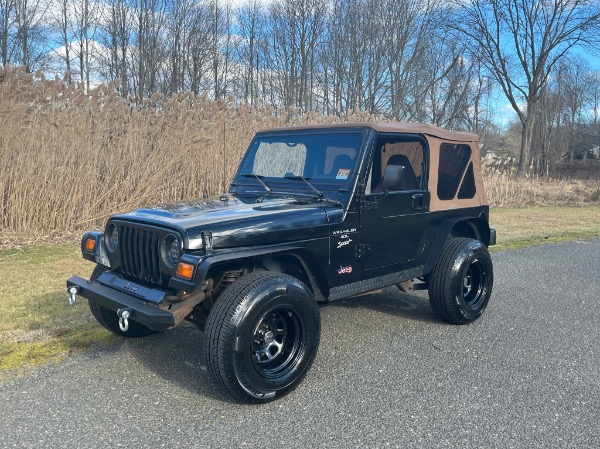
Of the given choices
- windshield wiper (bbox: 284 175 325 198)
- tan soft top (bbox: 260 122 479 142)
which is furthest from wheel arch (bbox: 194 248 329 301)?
tan soft top (bbox: 260 122 479 142)

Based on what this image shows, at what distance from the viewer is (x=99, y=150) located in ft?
28.0

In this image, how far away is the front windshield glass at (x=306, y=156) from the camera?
414cm

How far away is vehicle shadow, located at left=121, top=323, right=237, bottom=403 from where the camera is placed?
3.47 metres

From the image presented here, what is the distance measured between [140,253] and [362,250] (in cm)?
166

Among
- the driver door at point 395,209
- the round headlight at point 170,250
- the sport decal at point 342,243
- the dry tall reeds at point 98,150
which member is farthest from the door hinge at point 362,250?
the dry tall reeds at point 98,150

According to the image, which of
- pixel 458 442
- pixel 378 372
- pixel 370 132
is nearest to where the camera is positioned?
pixel 458 442

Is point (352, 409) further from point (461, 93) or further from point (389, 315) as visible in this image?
point (461, 93)

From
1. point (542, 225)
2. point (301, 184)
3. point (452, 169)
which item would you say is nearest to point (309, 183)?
point (301, 184)

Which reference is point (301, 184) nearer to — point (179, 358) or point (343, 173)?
point (343, 173)

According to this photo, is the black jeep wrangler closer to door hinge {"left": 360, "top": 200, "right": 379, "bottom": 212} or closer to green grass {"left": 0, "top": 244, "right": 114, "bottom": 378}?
door hinge {"left": 360, "top": 200, "right": 379, "bottom": 212}

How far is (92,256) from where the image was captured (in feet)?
13.1

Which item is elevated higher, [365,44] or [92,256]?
[365,44]

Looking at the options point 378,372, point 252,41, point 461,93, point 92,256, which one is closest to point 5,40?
point 252,41

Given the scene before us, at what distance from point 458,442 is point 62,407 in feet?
7.74
